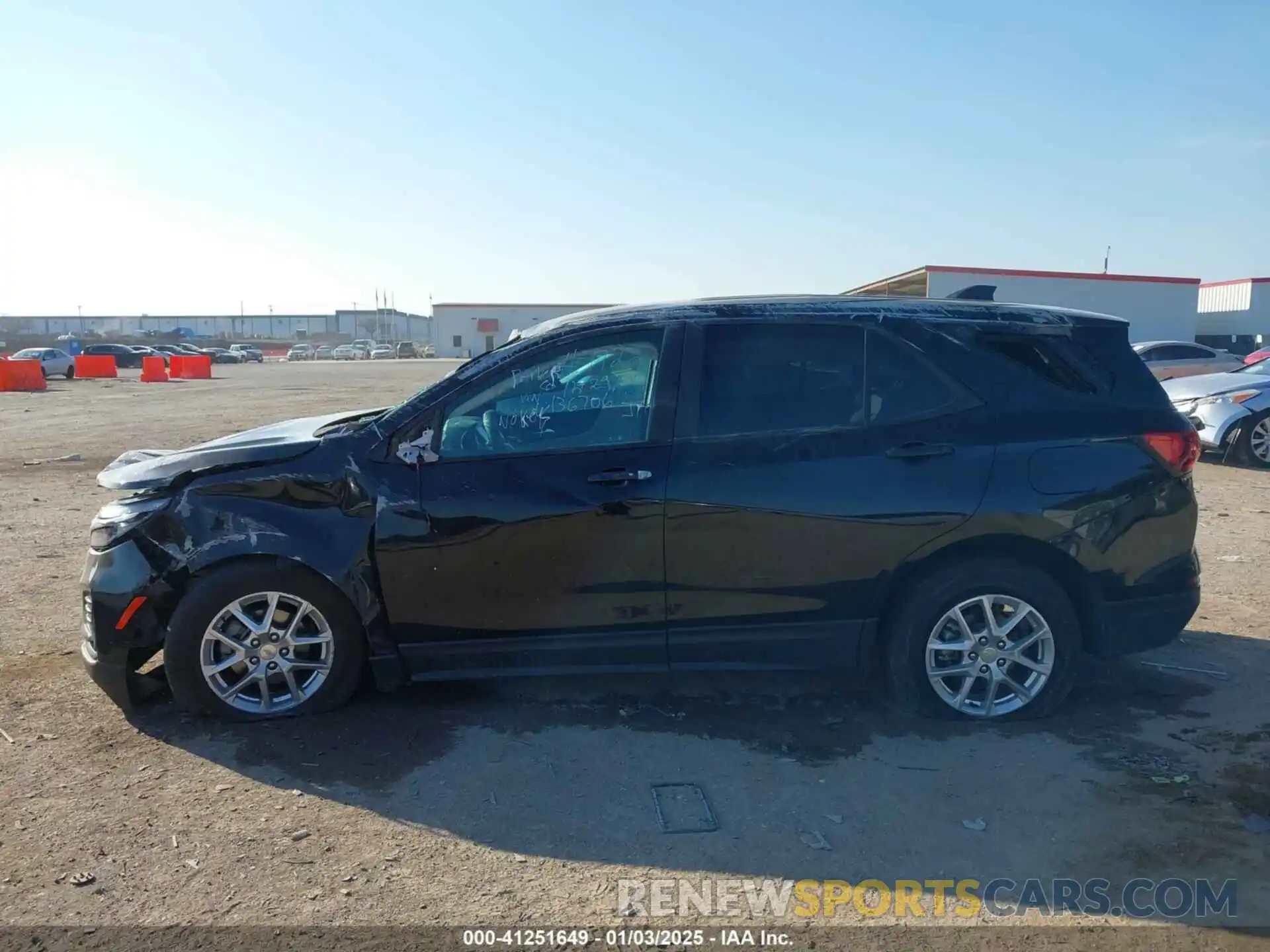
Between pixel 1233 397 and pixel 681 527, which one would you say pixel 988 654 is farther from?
pixel 1233 397

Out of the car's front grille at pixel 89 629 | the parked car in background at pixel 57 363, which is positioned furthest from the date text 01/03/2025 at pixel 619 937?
the parked car in background at pixel 57 363

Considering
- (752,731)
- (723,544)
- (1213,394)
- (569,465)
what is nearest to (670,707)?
(752,731)

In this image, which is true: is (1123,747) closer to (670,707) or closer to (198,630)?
(670,707)

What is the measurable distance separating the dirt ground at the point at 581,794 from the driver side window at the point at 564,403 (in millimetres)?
1274

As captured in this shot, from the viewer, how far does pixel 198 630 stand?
4273 mm

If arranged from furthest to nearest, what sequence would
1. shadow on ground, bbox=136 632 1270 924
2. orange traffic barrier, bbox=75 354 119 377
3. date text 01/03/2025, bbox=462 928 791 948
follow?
orange traffic barrier, bbox=75 354 119 377 < shadow on ground, bbox=136 632 1270 924 < date text 01/03/2025, bbox=462 928 791 948

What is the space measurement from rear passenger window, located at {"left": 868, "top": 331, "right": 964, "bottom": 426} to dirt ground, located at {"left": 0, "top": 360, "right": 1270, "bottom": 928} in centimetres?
140

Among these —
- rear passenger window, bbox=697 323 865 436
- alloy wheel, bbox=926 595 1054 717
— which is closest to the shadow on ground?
alloy wheel, bbox=926 595 1054 717

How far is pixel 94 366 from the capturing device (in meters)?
41.6

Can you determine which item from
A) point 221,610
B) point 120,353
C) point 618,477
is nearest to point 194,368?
point 120,353

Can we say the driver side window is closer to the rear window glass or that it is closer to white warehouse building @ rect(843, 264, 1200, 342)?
the rear window glass

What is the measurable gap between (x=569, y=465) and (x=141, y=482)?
1.91m

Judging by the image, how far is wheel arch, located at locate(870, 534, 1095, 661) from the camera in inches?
172

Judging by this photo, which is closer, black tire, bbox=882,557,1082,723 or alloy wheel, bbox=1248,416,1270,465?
black tire, bbox=882,557,1082,723
